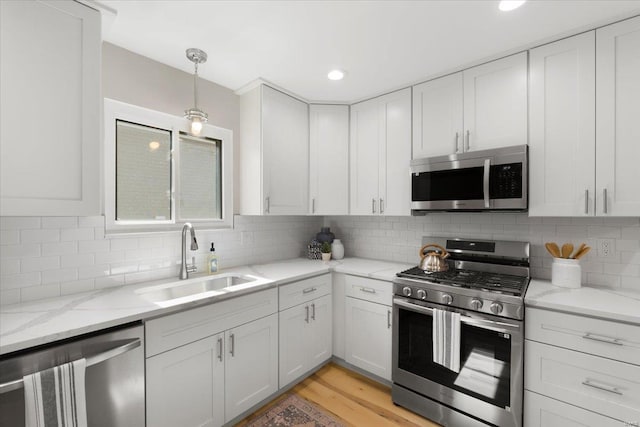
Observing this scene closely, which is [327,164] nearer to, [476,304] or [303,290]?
[303,290]

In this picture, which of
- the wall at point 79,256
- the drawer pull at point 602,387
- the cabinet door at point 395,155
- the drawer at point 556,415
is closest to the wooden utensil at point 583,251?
the drawer pull at point 602,387

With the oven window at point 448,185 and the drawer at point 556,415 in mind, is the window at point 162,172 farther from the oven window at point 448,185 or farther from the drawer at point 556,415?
the drawer at point 556,415

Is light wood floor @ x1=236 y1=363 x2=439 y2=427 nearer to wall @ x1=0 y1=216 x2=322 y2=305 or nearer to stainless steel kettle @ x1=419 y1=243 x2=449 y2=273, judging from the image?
stainless steel kettle @ x1=419 y1=243 x2=449 y2=273

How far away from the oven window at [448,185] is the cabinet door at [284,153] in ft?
3.52

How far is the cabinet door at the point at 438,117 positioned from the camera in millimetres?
2248

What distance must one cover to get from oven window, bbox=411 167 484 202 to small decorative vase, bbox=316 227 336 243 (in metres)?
1.11

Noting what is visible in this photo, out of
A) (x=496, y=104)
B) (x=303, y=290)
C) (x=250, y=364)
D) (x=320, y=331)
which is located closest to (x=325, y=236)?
(x=303, y=290)

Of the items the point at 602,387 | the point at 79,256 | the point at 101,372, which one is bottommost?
the point at 602,387

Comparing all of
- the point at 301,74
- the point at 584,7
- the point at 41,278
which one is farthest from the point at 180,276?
the point at 584,7

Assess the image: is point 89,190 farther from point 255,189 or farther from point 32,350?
point 255,189

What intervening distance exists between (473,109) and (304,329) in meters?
2.21

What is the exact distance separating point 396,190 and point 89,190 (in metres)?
2.21

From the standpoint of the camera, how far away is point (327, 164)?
2904 mm

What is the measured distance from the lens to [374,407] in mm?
2150
